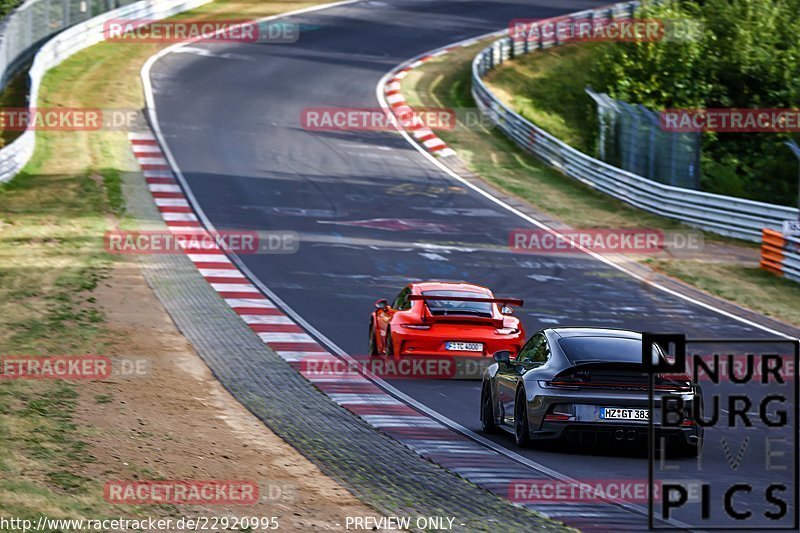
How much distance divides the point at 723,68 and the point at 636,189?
12.4 metres

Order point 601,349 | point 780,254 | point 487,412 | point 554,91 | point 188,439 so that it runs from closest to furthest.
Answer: point 188,439 → point 601,349 → point 487,412 → point 780,254 → point 554,91

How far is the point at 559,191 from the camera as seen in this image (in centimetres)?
3572

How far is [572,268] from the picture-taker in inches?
1067

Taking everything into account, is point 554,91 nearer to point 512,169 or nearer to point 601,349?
point 512,169

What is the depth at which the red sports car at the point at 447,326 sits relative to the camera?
17.9 metres

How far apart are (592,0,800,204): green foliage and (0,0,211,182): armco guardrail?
17952 mm

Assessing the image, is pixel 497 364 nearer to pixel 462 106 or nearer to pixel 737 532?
pixel 737 532

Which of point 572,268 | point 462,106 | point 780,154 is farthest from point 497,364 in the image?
point 462,106

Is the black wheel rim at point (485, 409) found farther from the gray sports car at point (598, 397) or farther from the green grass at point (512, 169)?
the green grass at point (512, 169)

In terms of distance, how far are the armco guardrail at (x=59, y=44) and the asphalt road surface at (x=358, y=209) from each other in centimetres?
287

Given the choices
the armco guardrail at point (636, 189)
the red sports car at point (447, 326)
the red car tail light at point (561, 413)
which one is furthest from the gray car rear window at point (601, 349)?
the armco guardrail at point (636, 189)

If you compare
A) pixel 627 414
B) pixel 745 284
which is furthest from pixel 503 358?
pixel 745 284

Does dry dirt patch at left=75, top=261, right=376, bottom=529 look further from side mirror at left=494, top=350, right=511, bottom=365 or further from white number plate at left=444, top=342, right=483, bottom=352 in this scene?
white number plate at left=444, top=342, right=483, bottom=352

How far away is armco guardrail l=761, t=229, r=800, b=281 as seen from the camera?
26562mm
